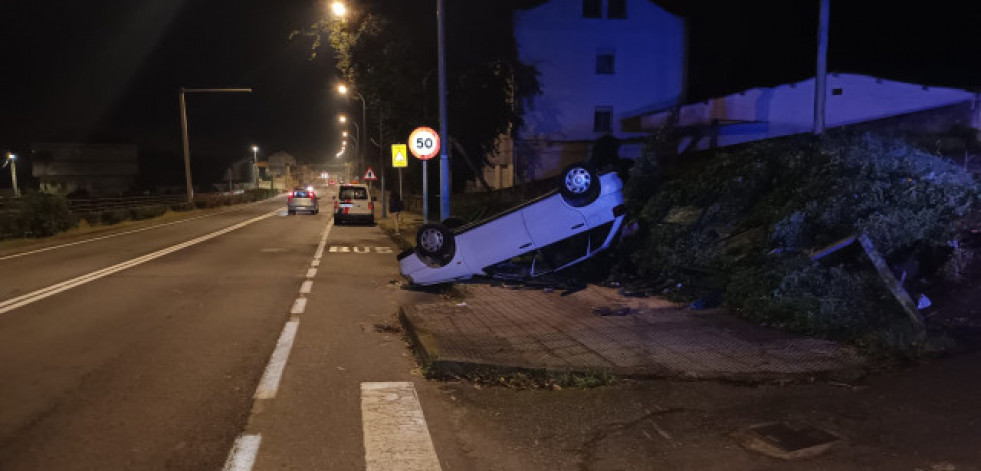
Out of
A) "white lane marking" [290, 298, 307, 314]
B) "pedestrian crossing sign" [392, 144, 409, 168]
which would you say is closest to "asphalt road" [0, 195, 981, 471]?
"white lane marking" [290, 298, 307, 314]

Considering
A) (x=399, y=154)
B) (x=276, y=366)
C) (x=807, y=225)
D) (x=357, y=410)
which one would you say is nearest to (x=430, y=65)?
(x=399, y=154)

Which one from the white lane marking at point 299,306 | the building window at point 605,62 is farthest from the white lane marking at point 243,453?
the building window at point 605,62

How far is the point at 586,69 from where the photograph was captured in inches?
1351

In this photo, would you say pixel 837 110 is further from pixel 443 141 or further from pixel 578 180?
pixel 578 180

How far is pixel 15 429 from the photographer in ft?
14.6

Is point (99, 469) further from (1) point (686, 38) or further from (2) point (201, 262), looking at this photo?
(1) point (686, 38)

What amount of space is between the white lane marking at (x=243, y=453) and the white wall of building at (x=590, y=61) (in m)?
30.5

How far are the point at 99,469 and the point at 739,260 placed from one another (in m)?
7.14

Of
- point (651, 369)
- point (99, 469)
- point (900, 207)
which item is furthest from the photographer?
point (900, 207)

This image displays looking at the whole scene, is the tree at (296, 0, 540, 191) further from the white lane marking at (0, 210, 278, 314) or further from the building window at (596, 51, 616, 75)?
the white lane marking at (0, 210, 278, 314)

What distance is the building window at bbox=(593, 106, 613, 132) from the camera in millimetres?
34938

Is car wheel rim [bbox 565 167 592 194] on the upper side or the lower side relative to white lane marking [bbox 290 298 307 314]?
upper

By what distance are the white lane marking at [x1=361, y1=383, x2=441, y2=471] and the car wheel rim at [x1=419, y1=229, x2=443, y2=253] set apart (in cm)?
404

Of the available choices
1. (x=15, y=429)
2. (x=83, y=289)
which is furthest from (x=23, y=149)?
(x=15, y=429)
